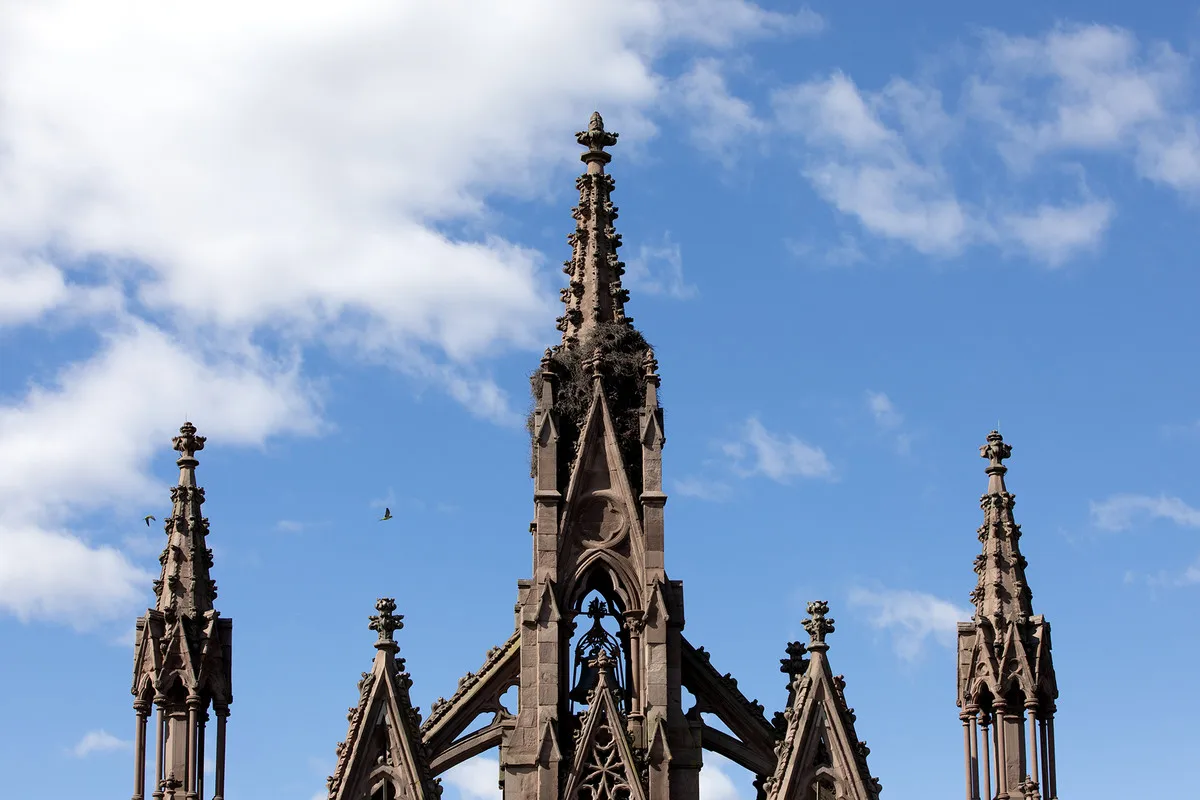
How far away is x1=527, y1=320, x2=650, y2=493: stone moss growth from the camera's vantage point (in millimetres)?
46188

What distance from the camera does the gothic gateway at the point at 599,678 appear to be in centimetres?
4381

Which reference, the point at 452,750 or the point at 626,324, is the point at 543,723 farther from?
the point at 626,324

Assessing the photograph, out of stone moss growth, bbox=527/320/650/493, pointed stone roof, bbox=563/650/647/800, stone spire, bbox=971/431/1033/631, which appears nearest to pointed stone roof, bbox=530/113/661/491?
stone moss growth, bbox=527/320/650/493

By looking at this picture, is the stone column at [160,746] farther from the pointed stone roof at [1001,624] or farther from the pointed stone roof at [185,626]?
the pointed stone roof at [1001,624]

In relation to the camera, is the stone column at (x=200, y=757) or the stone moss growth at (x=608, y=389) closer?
the stone column at (x=200, y=757)

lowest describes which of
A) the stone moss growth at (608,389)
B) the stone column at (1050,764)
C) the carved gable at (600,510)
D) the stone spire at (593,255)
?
the stone column at (1050,764)

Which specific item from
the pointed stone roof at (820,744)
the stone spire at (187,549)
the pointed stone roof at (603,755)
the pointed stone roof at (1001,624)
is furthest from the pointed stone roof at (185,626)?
the pointed stone roof at (1001,624)

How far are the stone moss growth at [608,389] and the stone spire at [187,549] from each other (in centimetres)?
513

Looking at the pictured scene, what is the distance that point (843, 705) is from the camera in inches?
1742

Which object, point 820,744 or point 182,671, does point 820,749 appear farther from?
point 182,671

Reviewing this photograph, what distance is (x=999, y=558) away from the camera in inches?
1766

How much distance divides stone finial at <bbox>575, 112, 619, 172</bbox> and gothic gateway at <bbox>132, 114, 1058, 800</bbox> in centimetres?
367

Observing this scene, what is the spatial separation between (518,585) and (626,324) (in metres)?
4.68

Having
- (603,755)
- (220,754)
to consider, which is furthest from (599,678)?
(220,754)
